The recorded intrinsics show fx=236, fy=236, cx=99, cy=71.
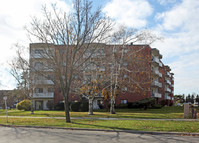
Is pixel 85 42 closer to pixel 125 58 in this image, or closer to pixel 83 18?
pixel 83 18

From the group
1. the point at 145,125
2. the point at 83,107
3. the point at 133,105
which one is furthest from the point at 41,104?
the point at 145,125

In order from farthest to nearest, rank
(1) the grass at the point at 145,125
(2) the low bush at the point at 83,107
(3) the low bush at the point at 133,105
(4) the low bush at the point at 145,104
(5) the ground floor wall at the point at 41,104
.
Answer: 1. (5) the ground floor wall at the point at 41,104
2. (3) the low bush at the point at 133,105
3. (4) the low bush at the point at 145,104
4. (2) the low bush at the point at 83,107
5. (1) the grass at the point at 145,125

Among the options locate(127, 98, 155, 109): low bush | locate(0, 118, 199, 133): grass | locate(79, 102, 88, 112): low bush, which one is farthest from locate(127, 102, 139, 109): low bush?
locate(0, 118, 199, 133): grass

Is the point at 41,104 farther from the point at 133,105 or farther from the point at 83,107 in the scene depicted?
the point at 133,105

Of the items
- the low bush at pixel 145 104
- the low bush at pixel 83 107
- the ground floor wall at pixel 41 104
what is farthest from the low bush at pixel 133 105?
the ground floor wall at pixel 41 104

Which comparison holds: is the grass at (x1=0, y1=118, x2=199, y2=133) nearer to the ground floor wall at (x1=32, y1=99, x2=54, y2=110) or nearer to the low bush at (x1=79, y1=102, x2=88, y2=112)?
the low bush at (x1=79, y1=102, x2=88, y2=112)

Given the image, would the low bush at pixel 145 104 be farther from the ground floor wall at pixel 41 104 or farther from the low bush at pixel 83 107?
the ground floor wall at pixel 41 104

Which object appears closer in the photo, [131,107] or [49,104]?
[131,107]

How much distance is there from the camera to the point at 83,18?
1728cm

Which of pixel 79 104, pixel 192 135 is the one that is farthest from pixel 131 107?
pixel 192 135

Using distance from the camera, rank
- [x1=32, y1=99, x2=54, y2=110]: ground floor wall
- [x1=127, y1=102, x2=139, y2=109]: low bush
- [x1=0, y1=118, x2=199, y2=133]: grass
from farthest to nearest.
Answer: [x1=32, y1=99, x2=54, y2=110]: ground floor wall, [x1=127, y1=102, x2=139, y2=109]: low bush, [x1=0, y1=118, x2=199, y2=133]: grass

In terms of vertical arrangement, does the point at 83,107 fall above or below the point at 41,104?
above

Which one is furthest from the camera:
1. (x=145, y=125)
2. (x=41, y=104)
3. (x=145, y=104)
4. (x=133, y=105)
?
(x=41, y=104)

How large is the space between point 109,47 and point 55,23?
27.3 ft
